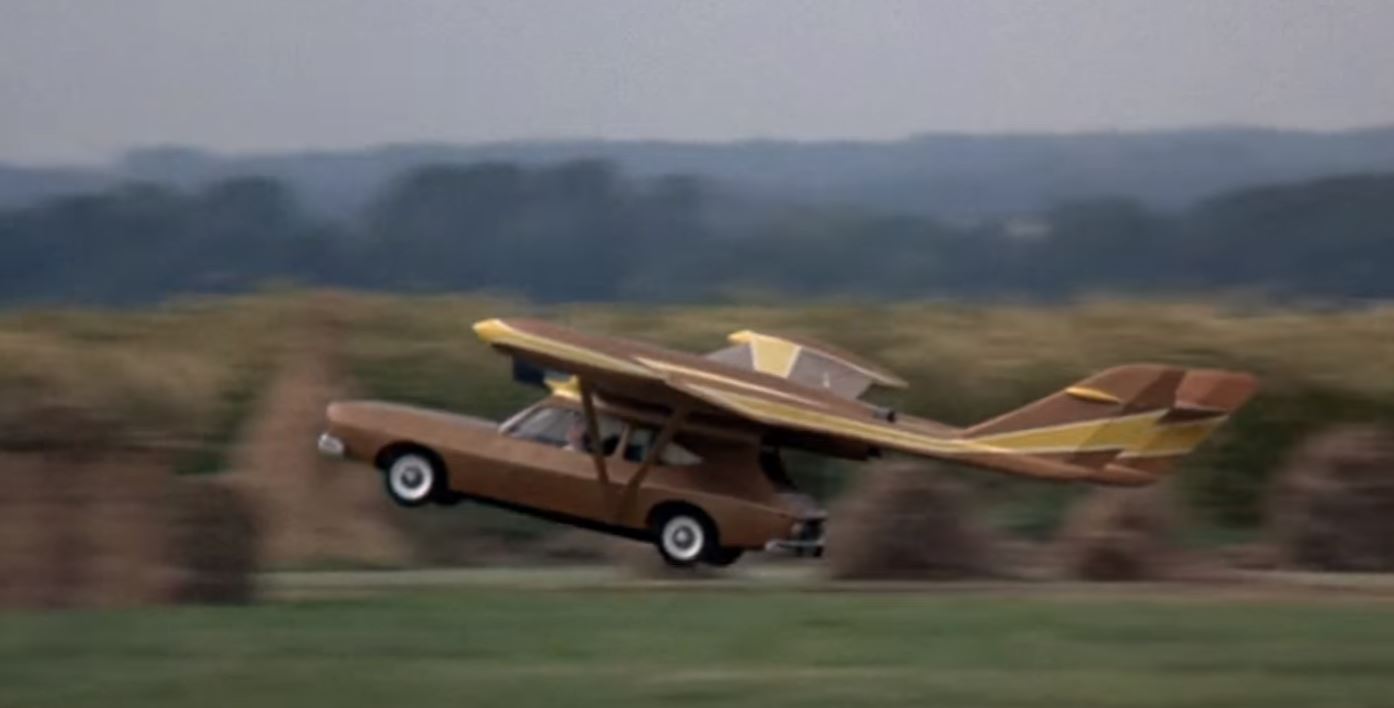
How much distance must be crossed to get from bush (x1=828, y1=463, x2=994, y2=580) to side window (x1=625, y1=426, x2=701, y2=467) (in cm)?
116

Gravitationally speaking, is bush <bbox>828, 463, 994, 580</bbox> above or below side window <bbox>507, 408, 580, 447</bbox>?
below

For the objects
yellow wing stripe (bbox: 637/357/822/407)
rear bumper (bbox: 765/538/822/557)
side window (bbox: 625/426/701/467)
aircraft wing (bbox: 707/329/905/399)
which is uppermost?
aircraft wing (bbox: 707/329/905/399)

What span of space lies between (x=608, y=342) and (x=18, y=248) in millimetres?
7694

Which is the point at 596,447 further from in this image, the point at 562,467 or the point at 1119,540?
the point at 1119,540

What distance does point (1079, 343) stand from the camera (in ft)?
Result: 72.8

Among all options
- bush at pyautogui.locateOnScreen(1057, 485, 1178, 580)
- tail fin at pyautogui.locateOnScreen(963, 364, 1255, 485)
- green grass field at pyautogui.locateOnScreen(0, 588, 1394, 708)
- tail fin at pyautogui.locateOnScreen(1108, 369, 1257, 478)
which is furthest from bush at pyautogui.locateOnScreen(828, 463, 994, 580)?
green grass field at pyautogui.locateOnScreen(0, 588, 1394, 708)

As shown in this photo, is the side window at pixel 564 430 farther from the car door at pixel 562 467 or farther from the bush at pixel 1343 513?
the bush at pixel 1343 513

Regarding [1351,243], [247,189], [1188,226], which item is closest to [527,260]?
[247,189]

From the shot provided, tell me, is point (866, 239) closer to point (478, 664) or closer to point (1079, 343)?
point (1079, 343)

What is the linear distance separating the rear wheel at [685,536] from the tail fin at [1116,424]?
5.99 feet

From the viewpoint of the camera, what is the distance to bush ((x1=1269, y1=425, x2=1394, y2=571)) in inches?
730

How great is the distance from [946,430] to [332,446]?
4063 millimetres

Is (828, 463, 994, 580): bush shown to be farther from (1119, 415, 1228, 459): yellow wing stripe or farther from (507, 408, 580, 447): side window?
(507, 408, 580, 447): side window

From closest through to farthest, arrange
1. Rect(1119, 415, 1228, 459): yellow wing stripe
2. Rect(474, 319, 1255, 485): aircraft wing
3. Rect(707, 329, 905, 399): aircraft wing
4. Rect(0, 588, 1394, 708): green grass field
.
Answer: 1. Rect(0, 588, 1394, 708): green grass field
2. Rect(474, 319, 1255, 485): aircraft wing
3. Rect(1119, 415, 1228, 459): yellow wing stripe
4. Rect(707, 329, 905, 399): aircraft wing
